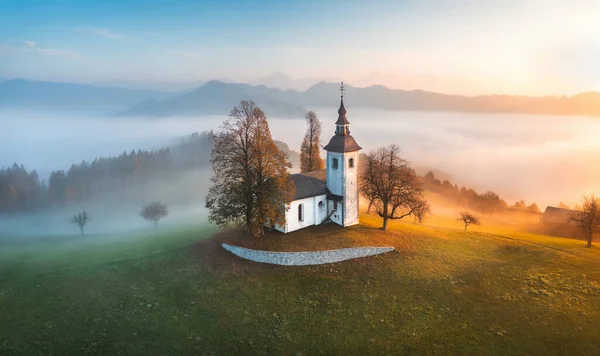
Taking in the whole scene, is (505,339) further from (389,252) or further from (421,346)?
(389,252)

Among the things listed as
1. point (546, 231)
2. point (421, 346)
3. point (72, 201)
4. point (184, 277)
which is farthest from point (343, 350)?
point (72, 201)

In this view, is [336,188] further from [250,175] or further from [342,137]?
[250,175]

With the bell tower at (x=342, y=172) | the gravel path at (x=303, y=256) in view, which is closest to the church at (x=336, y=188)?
the bell tower at (x=342, y=172)

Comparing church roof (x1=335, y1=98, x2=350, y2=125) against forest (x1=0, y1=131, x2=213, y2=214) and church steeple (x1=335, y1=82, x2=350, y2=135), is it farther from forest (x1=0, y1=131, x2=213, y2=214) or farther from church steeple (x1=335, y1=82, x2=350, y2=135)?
forest (x1=0, y1=131, x2=213, y2=214)

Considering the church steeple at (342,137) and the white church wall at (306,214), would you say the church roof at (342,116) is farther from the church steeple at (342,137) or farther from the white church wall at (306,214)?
the white church wall at (306,214)

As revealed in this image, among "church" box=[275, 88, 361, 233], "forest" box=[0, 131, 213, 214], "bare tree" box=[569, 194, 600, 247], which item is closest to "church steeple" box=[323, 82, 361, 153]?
"church" box=[275, 88, 361, 233]

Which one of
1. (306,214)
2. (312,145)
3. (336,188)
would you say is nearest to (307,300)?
(306,214)
